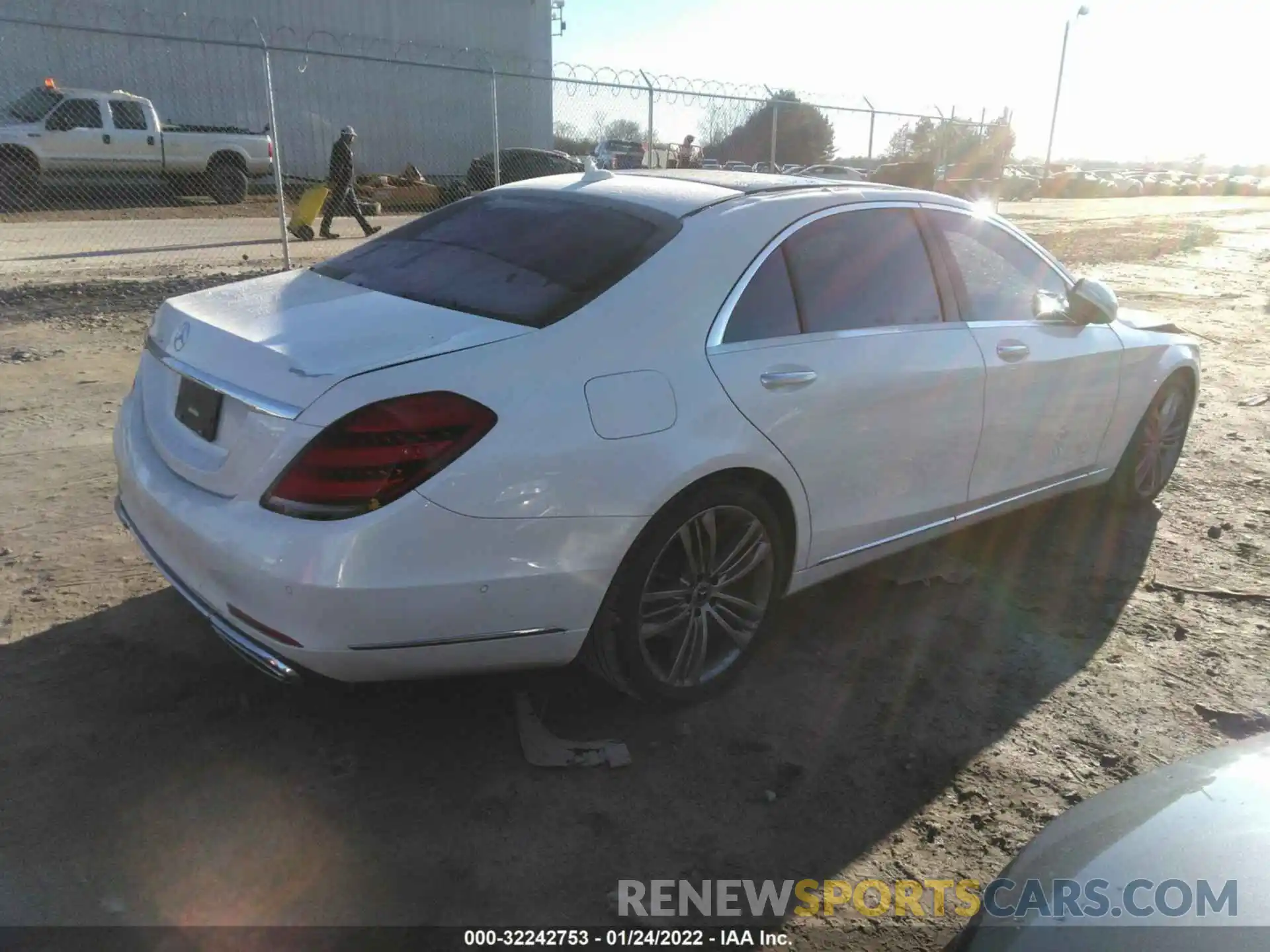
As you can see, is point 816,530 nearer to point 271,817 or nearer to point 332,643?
point 332,643

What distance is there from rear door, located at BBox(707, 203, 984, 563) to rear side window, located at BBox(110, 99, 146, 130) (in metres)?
19.1

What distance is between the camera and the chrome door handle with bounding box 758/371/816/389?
2984 millimetres

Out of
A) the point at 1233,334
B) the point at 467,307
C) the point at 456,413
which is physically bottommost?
the point at 1233,334

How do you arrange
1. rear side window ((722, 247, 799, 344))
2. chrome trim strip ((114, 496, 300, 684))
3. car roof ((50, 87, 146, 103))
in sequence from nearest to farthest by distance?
1. chrome trim strip ((114, 496, 300, 684))
2. rear side window ((722, 247, 799, 344))
3. car roof ((50, 87, 146, 103))

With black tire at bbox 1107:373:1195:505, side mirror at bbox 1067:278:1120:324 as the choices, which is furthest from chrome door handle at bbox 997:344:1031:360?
black tire at bbox 1107:373:1195:505

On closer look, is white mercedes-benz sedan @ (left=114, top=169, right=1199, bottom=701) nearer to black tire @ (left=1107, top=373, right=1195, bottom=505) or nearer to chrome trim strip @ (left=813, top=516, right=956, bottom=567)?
chrome trim strip @ (left=813, top=516, right=956, bottom=567)

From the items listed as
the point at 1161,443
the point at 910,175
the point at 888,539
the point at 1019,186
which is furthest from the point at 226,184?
the point at 1019,186

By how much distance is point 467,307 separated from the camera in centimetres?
282

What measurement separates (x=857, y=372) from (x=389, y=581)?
171cm

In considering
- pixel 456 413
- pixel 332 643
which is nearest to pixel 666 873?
pixel 332 643

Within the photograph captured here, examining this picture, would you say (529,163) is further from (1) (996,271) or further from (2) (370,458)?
(2) (370,458)

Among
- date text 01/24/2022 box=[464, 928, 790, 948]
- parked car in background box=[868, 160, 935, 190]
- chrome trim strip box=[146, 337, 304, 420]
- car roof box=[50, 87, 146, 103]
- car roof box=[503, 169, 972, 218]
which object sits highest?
car roof box=[50, 87, 146, 103]

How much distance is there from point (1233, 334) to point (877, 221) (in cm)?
865

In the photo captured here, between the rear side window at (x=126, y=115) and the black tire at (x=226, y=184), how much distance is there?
1.73m
